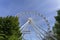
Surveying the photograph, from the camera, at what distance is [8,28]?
266 ft

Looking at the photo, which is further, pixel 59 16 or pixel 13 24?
pixel 59 16

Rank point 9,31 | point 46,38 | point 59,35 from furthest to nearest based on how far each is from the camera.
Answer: point 46,38 → point 59,35 → point 9,31

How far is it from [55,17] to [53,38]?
57.3ft

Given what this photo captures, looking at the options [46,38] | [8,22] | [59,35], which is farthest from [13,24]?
[46,38]

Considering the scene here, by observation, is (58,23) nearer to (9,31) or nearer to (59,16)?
(59,16)

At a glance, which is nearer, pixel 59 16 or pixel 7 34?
pixel 7 34

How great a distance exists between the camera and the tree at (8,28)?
262 feet

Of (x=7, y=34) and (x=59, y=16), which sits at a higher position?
(x=59, y=16)

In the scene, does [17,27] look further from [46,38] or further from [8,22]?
[46,38]

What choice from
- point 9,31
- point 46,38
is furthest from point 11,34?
point 46,38

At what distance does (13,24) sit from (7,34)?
353 cm

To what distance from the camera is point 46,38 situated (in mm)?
128625

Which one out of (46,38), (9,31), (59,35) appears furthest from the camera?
(46,38)

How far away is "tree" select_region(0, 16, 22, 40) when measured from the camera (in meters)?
79.8
